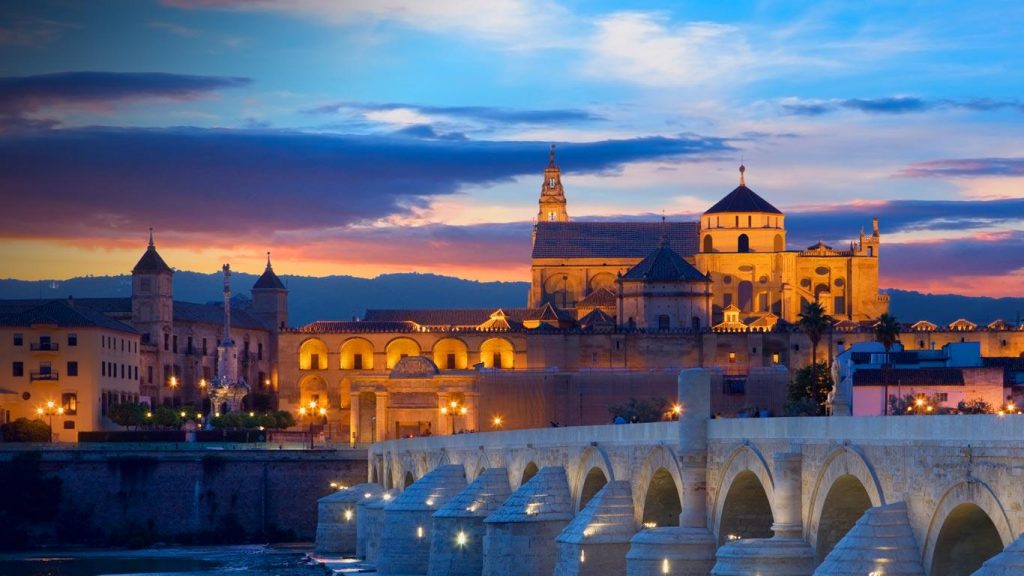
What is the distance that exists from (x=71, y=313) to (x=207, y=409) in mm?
23063

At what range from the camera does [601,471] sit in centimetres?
4516

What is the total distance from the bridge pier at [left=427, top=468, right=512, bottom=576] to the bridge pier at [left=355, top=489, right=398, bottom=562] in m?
7.34

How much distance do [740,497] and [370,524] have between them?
29.1 m

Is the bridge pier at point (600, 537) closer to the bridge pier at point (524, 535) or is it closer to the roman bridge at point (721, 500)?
the roman bridge at point (721, 500)

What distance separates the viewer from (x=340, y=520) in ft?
230

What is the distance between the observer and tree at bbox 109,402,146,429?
101500 mm

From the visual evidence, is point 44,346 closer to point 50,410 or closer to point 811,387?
point 50,410

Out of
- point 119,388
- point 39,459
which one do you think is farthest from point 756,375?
point 39,459

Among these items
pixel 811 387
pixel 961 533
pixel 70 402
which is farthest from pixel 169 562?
pixel 961 533

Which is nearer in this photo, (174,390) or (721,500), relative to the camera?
(721,500)

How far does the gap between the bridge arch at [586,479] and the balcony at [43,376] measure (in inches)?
2394

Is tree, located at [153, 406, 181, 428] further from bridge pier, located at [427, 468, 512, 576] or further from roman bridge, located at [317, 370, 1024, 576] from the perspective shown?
bridge pier, located at [427, 468, 512, 576]

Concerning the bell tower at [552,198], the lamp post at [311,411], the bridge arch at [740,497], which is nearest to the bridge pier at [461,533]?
the bridge arch at [740,497]

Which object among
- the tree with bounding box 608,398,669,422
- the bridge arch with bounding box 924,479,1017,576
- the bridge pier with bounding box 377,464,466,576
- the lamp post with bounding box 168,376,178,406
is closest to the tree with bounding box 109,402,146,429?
the lamp post with bounding box 168,376,178,406
